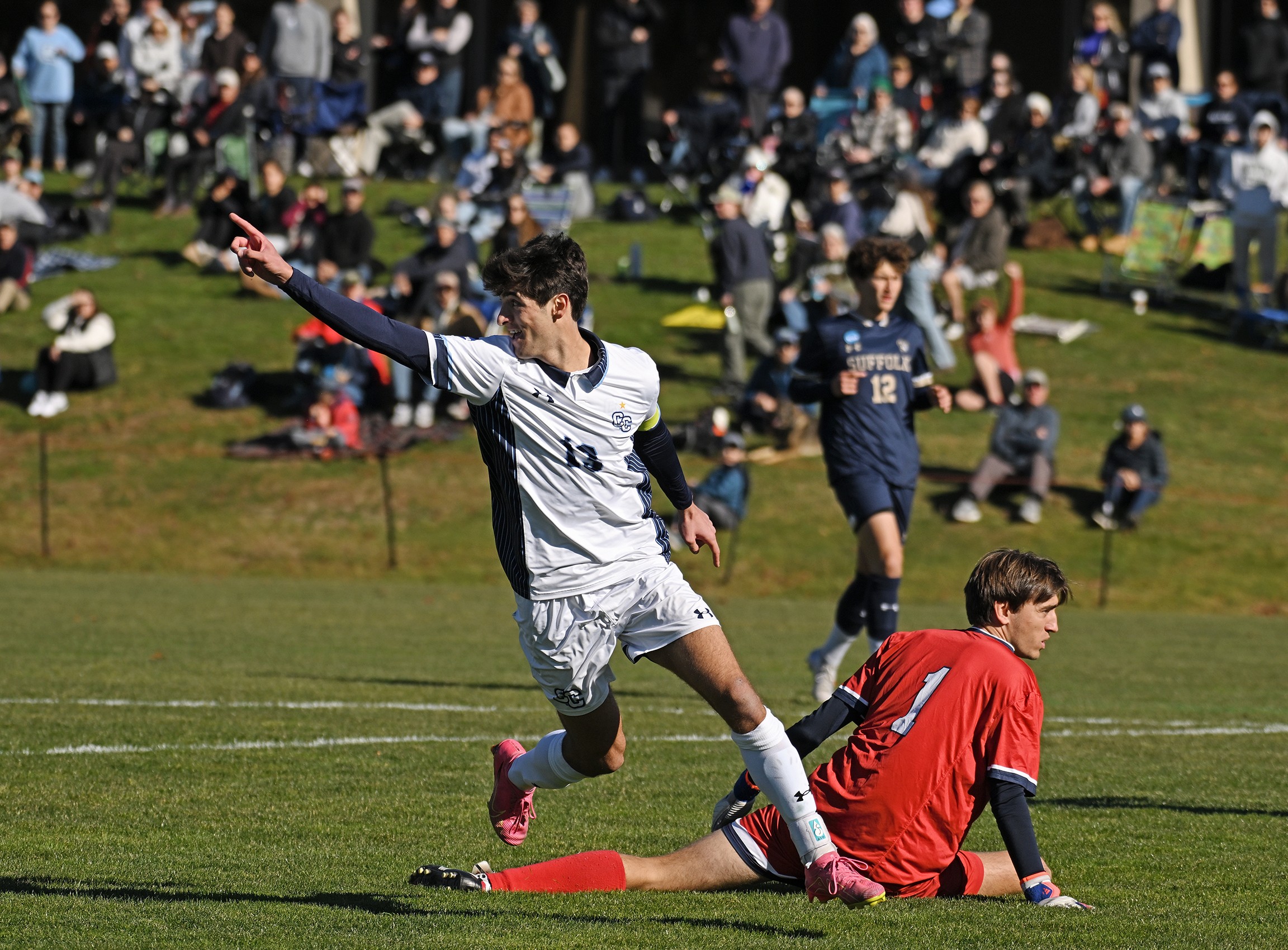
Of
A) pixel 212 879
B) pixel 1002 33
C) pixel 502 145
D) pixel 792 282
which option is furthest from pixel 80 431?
pixel 1002 33

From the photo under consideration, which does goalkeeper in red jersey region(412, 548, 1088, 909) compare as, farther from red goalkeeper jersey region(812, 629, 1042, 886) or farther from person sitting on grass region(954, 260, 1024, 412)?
person sitting on grass region(954, 260, 1024, 412)

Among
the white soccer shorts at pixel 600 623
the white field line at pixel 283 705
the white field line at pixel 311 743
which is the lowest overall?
the white field line at pixel 283 705

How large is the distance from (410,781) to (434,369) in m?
2.64

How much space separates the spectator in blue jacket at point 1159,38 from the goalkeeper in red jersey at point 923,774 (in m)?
22.7

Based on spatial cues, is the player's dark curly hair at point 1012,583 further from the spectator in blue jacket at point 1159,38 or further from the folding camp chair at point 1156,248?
the spectator in blue jacket at point 1159,38

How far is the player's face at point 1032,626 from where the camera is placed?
15.1 feet

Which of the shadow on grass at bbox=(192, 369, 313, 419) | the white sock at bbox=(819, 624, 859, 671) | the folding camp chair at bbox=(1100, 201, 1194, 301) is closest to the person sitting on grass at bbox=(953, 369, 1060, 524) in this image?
the folding camp chair at bbox=(1100, 201, 1194, 301)

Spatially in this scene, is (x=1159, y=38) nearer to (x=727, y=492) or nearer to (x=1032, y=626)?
(x=727, y=492)

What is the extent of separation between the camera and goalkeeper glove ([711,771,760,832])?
4.73 meters

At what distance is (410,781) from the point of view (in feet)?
21.7

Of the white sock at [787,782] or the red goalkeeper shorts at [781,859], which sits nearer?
the white sock at [787,782]

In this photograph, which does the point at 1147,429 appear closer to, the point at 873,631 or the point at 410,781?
the point at 873,631

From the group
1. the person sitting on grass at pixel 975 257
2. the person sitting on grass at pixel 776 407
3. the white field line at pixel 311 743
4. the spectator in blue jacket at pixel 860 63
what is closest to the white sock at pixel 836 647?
the white field line at pixel 311 743

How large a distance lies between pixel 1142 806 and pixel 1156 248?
19219 millimetres
